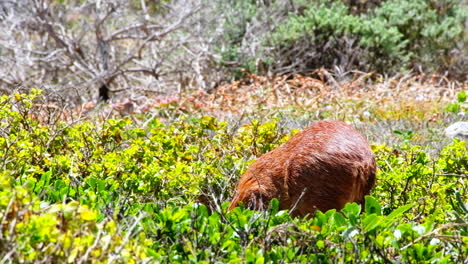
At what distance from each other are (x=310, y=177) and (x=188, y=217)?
2.74 feet

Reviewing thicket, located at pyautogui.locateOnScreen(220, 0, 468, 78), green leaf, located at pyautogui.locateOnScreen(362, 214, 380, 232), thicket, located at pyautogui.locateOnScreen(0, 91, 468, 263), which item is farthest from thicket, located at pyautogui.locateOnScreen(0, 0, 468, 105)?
green leaf, located at pyautogui.locateOnScreen(362, 214, 380, 232)

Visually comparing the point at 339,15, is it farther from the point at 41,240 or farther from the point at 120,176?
the point at 41,240

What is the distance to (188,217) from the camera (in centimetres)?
249

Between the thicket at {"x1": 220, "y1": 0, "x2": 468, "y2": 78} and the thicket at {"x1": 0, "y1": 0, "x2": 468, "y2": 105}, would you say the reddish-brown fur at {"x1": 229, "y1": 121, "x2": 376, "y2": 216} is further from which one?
the thicket at {"x1": 220, "y1": 0, "x2": 468, "y2": 78}

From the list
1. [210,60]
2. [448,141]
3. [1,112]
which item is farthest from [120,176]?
[210,60]

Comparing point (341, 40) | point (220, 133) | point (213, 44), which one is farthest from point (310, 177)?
point (341, 40)

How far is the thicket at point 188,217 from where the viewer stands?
74.7 inches

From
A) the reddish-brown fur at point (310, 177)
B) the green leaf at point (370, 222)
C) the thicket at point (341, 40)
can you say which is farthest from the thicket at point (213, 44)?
the green leaf at point (370, 222)

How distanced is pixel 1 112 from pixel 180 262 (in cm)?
241

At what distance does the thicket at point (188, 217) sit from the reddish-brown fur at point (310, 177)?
234mm

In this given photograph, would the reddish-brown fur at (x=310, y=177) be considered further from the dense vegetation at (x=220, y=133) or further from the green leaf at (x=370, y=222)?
the green leaf at (x=370, y=222)

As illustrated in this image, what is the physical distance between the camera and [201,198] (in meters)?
3.76

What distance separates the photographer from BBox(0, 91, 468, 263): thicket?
6.23 ft

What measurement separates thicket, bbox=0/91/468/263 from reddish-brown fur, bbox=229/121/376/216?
234 mm
